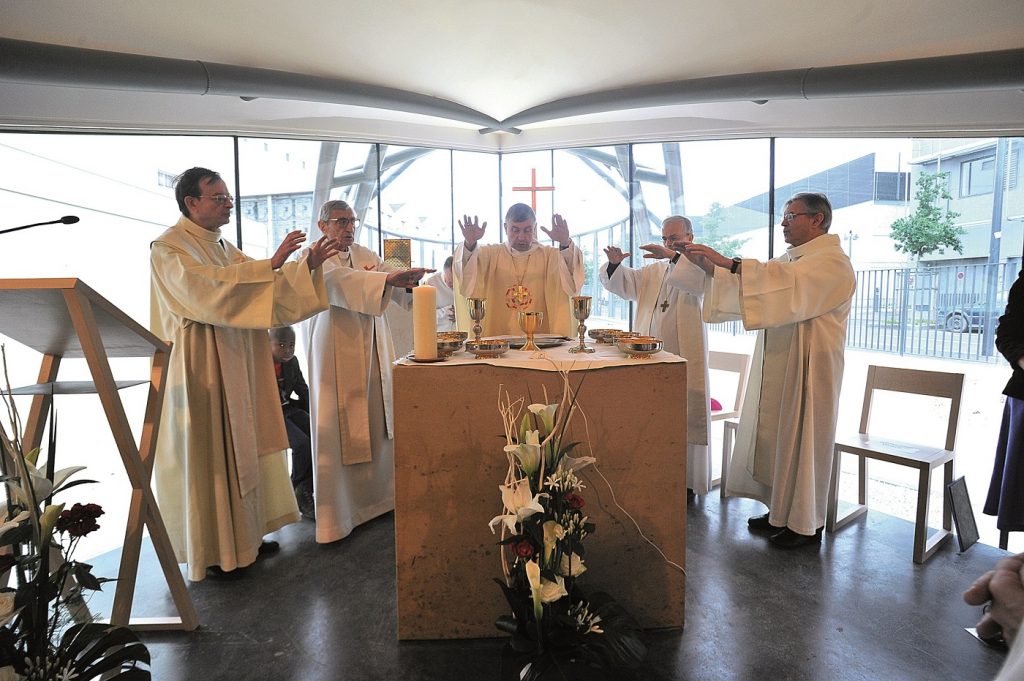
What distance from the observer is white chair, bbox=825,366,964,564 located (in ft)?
9.30

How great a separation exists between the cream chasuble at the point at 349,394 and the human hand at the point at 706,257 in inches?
64.4

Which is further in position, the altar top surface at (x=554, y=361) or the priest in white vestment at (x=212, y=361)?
the priest in white vestment at (x=212, y=361)

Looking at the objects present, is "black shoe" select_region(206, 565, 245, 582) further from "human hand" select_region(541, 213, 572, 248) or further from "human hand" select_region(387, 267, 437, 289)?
"human hand" select_region(541, 213, 572, 248)

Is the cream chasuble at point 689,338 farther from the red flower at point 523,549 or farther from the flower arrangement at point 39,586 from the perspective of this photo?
the flower arrangement at point 39,586

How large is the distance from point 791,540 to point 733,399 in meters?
1.23

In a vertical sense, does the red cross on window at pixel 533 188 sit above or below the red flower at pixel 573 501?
above

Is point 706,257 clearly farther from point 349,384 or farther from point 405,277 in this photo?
point 349,384

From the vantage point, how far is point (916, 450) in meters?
3.01

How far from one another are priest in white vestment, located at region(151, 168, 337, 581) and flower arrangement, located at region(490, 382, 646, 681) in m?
1.47

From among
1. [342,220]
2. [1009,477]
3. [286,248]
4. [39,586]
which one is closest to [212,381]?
[286,248]

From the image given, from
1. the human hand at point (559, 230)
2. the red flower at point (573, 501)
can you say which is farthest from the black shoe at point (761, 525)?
the human hand at point (559, 230)

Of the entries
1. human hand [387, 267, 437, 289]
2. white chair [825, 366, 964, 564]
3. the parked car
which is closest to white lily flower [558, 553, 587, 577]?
human hand [387, 267, 437, 289]

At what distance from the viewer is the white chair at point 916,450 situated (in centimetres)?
283

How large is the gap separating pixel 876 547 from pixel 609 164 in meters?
4.03
